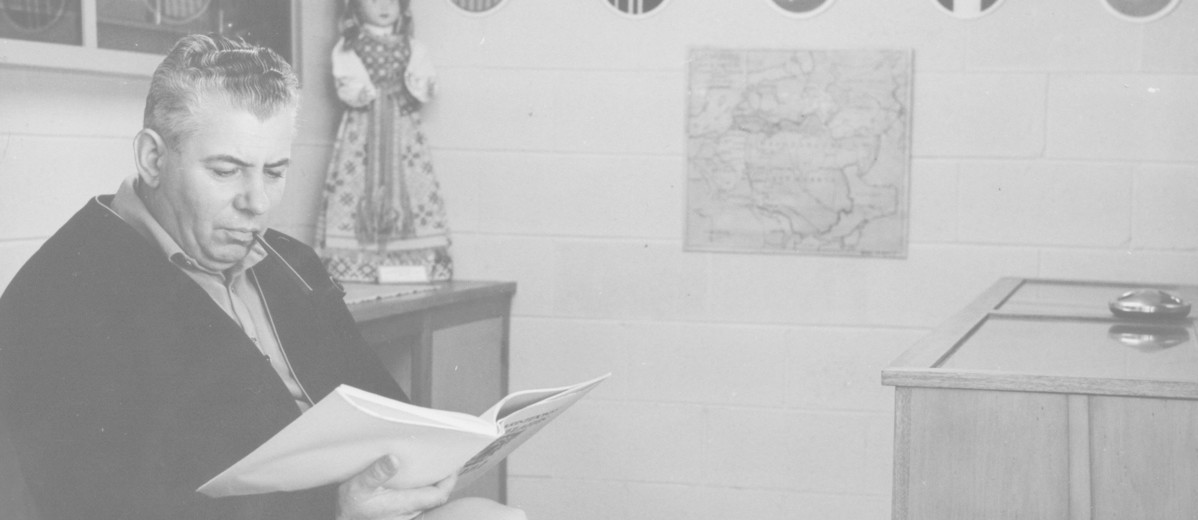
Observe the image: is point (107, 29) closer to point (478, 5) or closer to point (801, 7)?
point (478, 5)

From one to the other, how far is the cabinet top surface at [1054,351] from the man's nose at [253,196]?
2.89 ft

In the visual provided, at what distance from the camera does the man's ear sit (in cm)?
179

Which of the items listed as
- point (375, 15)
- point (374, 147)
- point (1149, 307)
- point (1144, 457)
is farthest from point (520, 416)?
point (375, 15)

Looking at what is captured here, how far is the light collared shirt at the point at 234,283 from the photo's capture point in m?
1.82

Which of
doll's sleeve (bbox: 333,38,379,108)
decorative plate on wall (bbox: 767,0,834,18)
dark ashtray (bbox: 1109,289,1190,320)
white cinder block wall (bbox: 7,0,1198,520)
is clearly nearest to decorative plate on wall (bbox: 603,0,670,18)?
white cinder block wall (bbox: 7,0,1198,520)

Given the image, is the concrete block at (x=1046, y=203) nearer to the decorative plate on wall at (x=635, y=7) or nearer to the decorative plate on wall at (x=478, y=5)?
the decorative plate on wall at (x=635, y=7)

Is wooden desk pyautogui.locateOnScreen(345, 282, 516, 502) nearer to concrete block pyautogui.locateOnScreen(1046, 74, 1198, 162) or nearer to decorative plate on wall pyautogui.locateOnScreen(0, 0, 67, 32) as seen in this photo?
decorative plate on wall pyautogui.locateOnScreen(0, 0, 67, 32)

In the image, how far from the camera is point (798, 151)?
147 inches

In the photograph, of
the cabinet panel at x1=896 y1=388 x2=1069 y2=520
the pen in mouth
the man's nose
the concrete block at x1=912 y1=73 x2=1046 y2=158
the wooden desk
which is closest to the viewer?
the cabinet panel at x1=896 y1=388 x2=1069 y2=520

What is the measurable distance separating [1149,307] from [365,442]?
5.29 ft

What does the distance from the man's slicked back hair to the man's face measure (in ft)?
0.04

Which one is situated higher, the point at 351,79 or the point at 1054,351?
the point at 351,79

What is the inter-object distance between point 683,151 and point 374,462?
2.26 metres

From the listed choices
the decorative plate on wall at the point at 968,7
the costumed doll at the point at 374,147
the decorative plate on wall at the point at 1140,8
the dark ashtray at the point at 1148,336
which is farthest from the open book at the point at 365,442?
the decorative plate on wall at the point at 1140,8
